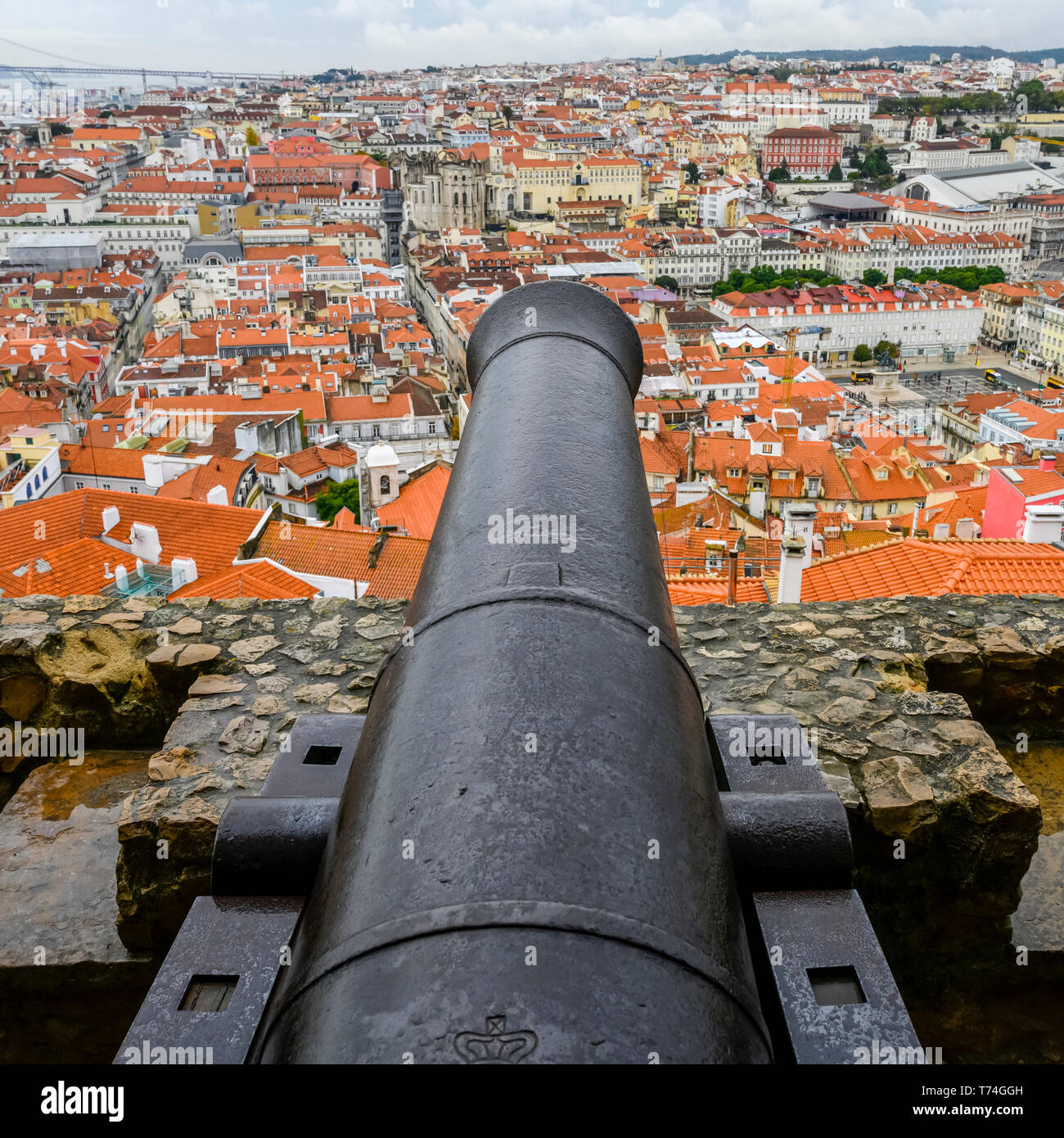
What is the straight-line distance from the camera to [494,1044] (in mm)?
1115

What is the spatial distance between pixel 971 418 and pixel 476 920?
40.0 meters

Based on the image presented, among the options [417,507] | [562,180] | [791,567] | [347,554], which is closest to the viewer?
[791,567]

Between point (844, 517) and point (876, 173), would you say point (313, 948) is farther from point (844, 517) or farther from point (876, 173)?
point (876, 173)

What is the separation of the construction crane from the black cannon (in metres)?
36.0

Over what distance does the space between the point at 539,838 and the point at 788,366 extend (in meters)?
44.7

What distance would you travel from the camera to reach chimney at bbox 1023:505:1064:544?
29.1ft

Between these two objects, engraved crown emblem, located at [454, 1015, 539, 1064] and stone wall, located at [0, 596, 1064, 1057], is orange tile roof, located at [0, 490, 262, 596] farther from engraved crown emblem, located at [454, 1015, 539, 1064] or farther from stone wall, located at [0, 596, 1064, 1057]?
engraved crown emblem, located at [454, 1015, 539, 1064]

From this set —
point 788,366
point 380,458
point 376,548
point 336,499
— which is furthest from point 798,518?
point 788,366

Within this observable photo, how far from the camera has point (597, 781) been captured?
1.38 m

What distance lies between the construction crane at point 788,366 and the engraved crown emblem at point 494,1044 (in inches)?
1458

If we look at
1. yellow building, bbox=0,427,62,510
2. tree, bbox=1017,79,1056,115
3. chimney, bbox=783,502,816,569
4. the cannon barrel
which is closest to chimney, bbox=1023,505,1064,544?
chimney, bbox=783,502,816,569

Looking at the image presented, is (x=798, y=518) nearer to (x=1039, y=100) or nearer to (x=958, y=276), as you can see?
(x=958, y=276)

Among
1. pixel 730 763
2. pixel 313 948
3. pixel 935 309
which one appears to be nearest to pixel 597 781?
pixel 313 948

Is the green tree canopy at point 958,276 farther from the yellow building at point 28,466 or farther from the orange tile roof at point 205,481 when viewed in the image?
the yellow building at point 28,466
